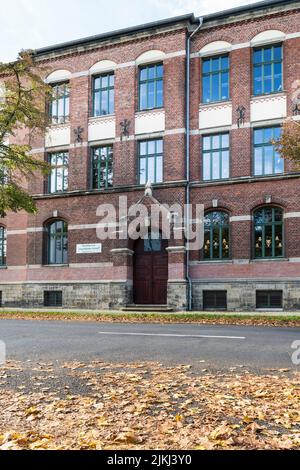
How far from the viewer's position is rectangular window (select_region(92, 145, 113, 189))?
2203 centimetres

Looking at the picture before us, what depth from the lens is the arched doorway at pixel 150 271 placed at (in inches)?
812

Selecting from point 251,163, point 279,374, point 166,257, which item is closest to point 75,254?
point 166,257

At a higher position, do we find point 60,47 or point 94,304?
point 60,47

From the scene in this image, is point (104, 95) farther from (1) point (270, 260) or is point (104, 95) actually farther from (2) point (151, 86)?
(1) point (270, 260)

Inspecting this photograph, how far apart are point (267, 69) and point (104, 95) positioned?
26.4 ft

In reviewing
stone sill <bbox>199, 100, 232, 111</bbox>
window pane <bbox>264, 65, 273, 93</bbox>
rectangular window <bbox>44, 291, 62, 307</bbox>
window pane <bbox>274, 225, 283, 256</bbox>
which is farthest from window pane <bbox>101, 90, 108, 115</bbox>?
window pane <bbox>274, 225, 283, 256</bbox>

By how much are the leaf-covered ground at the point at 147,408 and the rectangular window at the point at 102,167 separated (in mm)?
15990

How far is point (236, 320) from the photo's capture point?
1468 centimetres

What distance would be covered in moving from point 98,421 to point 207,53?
774 inches

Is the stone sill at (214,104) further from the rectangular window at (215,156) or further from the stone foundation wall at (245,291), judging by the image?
the stone foundation wall at (245,291)

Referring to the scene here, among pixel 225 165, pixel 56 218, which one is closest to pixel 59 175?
pixel 56 218

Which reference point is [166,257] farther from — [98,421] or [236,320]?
[98,421]

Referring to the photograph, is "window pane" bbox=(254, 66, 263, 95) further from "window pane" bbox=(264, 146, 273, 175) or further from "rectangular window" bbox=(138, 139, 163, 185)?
"rectangular window" bbox=(138, 139, 163, 185)

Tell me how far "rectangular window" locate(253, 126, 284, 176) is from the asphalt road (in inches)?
382
